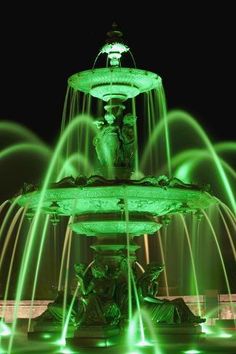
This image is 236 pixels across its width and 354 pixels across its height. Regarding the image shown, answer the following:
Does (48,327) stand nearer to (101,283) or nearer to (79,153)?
(101,283)

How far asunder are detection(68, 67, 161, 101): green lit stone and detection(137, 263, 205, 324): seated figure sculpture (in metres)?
4.39

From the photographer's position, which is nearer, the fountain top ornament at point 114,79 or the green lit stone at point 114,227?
the green lit stone at point 114,227

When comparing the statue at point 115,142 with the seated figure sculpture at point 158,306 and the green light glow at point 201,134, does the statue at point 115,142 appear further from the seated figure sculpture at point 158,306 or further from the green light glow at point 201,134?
the green light glow at point 201,134

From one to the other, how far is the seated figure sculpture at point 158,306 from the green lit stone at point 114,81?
4.39m

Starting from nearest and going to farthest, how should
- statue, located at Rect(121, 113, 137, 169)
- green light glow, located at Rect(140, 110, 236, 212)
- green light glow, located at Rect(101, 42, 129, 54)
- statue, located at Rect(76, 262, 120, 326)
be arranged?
1. statue, located at Rect(76, 262, 120, 326)
2. statue, located at Rect(121, 113, 137, 169)
3. green light glow, located at Rect(101, 42, 129, 54)
4. green light glow, located at Rect(140, 110, 236, 212)

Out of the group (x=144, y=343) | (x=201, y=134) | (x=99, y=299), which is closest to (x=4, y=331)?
(x=99, y=299)

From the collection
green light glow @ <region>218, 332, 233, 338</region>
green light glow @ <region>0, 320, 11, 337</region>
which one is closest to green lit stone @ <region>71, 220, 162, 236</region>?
green light glow @ <region>218, 332, 233, 338</region>

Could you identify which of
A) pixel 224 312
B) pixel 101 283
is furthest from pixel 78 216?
pixel 224 312

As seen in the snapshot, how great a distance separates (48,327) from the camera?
1709 cm

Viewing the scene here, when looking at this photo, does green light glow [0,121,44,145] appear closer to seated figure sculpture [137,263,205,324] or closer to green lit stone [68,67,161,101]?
green lit stone [68,67,161,101]

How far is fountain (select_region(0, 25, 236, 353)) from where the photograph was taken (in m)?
15.7

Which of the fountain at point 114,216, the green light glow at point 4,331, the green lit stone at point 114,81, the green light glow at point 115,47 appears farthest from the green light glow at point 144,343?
the green light glow at point 115,47

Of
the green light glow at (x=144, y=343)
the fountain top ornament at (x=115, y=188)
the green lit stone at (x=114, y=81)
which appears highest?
the green lit stone at (x=114, y=81)

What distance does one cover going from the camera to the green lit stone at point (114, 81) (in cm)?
1753
